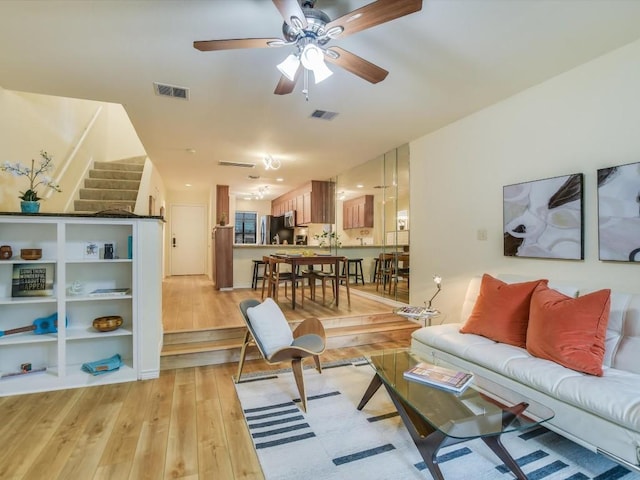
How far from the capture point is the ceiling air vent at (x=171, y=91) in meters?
2.94

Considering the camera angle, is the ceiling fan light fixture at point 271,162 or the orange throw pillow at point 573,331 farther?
the ceiling fan light fixture at point 271,162

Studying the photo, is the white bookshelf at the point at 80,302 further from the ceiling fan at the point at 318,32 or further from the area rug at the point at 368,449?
the ceiling fan at the point at 318,32

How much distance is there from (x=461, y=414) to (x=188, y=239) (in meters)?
8.77

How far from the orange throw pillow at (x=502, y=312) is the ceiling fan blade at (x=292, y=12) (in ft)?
7.83

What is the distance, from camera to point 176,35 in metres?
2.23

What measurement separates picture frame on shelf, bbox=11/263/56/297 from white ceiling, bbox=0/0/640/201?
1.60m

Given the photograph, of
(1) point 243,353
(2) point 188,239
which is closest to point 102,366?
(1) point 243,353

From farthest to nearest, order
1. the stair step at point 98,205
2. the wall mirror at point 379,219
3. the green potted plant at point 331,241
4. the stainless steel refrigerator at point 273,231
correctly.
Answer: the stainless steel refrigerator at point 273,231 → the green potted plant at point 331,241 → the wall mirror at point 379,219 → the stair step at point 98,205

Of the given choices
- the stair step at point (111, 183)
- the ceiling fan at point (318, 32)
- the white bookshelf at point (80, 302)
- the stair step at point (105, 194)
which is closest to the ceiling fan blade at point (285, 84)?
the ceiling fan at point (318, 32)

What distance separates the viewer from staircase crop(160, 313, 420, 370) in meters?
3.27

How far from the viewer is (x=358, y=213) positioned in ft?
21.7

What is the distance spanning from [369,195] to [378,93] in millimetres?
3058

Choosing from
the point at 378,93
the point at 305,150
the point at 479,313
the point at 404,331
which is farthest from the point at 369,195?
the point at 479,313

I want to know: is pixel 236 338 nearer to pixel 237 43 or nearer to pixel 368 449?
pixel 368 449
